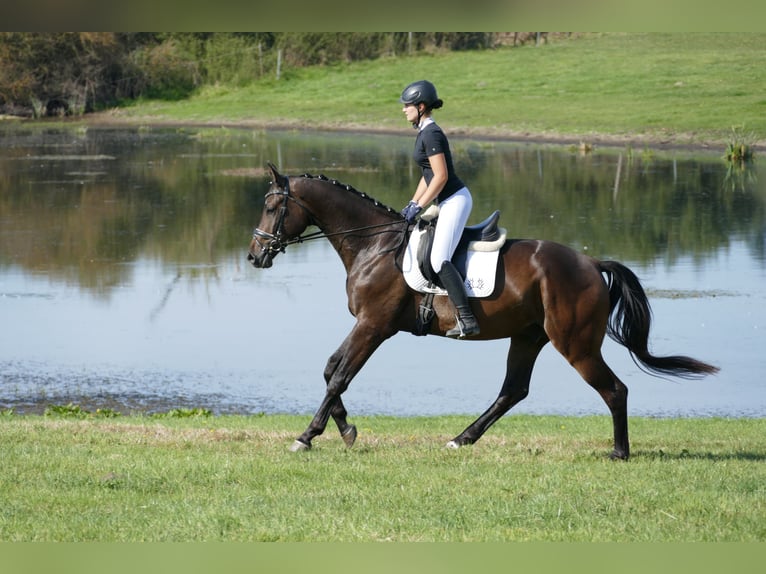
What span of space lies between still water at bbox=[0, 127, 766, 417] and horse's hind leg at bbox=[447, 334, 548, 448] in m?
4.24

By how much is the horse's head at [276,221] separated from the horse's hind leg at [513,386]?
2178mm

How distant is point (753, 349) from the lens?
1688 centimetres

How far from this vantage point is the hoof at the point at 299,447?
30.2ft

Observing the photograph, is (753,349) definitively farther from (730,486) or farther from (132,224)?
(132,224)

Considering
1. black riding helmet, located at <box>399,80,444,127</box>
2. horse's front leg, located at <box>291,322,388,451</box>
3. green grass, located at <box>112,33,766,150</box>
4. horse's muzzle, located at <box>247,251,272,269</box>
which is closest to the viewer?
black riding helmet, located at <box>399,80,444,127</box>

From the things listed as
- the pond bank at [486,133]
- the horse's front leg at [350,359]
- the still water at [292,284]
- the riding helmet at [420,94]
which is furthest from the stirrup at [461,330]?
the pond bank at [486,133]

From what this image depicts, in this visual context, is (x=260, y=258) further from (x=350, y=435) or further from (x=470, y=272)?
(x=470, y=272)

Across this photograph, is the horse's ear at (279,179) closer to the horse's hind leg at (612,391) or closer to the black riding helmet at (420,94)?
the black riding helmet at (420,94)

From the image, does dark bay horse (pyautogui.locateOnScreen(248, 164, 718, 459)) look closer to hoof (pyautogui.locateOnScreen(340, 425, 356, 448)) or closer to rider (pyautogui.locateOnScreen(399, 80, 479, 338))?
hoof (pyautogui.locateOnScreen(340, 425, 356, 448))

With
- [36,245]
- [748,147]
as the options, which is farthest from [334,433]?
[748,147]

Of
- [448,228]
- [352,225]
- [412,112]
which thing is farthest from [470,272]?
[412,112]

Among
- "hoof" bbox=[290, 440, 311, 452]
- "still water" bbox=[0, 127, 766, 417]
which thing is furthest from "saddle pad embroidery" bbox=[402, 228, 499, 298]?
"still water" bbox=[0, 127, 766, 417]

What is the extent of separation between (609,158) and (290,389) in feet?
101

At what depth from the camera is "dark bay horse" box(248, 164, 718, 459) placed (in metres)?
9.16
